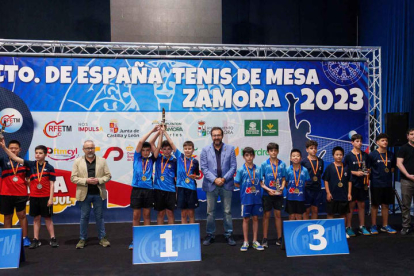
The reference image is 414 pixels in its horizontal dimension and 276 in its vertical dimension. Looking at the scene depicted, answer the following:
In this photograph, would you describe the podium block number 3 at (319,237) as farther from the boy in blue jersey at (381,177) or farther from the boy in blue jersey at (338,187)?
the boy in blue jersey at (381,177)

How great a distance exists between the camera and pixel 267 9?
36.0 ft

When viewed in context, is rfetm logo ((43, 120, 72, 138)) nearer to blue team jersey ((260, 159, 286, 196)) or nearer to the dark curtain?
blue team jersey ((260, 159, 286, 196))

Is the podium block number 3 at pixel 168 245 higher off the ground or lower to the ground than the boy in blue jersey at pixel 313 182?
lower

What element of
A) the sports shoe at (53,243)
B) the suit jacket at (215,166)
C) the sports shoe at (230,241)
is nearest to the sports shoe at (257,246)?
the sports shoe at (230,241)

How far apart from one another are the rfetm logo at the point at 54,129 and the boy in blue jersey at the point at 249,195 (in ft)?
10.5

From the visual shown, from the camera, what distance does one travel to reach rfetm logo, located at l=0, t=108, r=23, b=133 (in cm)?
629

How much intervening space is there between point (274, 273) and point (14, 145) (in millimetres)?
3540

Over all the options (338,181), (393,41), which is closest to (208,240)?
(338,181)

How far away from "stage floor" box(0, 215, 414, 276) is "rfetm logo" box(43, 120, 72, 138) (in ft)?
6.48

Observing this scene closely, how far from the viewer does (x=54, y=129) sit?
6.39 m

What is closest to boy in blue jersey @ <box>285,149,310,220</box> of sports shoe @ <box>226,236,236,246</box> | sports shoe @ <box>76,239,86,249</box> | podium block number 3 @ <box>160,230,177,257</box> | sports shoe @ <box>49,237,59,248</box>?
sports shoe @ <box>226,236,236,246</box>

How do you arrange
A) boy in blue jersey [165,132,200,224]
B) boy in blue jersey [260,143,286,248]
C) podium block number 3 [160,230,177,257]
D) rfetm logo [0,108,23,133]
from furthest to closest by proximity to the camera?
rfetm logo [0,108,23,133] < boy in blue jersey [165,132,200,224] < boy in blue jersey [260,143,286,248] < podium block number 3 [160,230,177,257]

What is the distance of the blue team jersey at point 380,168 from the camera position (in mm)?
5441

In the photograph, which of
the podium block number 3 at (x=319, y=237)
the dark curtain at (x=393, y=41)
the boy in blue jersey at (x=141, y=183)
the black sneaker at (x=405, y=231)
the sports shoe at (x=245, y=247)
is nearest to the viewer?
the podium block number 3 at (x=319, y=237)
